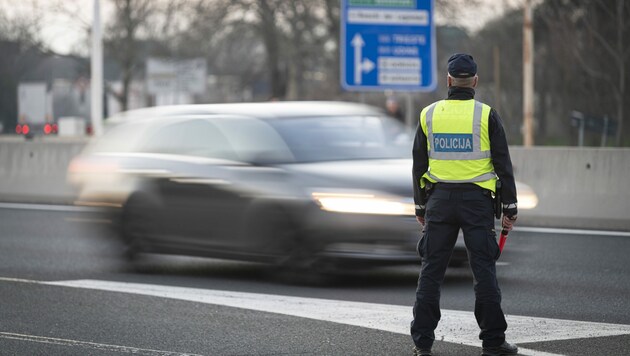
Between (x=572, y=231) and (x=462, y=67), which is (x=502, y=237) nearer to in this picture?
(x=462, y=67)

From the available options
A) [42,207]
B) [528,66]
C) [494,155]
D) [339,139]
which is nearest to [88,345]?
[494,155]

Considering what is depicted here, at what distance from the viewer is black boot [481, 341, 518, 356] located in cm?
684

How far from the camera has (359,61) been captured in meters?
20.3

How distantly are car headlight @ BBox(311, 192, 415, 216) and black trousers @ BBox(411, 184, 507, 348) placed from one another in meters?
3.02

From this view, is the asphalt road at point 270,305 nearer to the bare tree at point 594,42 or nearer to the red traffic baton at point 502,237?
the red traffic baton at point 502,237

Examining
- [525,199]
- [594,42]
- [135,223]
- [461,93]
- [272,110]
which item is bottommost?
[135,223]

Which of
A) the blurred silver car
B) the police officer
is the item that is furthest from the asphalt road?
the police officer

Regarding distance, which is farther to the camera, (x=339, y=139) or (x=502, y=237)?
(x=339, y=139)

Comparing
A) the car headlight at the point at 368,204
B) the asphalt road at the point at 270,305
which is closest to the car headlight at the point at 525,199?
the asphalt road at the point at 270,305

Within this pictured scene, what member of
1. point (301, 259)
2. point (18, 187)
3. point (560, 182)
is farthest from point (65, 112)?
point (301, 259)

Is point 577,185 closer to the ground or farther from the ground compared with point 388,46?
closer to the ground

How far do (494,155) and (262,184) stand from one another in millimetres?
3977

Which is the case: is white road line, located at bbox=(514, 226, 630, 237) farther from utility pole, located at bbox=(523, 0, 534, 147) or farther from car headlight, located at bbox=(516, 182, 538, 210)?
utility pole, located at bbox=(523, 0, 534, 147)

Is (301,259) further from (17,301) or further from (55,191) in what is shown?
(55,191)
